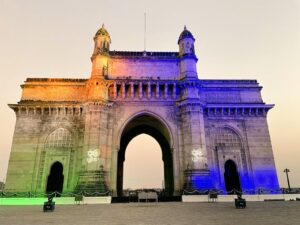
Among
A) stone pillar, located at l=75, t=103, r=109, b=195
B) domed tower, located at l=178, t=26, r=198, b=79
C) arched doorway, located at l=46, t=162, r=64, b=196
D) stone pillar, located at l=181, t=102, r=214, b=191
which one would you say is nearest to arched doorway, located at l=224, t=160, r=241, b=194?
stone pillar, located at l=181, t=102, r=214, b=191

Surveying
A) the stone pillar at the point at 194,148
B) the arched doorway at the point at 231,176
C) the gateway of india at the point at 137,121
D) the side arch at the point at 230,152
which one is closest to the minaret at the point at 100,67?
the gateway of india at the point at 137,121

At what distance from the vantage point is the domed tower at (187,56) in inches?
1074

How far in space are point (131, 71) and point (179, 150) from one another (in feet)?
35.1

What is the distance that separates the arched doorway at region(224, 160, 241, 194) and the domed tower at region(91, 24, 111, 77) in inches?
684

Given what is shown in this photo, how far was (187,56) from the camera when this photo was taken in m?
27.7

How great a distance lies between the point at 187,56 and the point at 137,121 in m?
9.92

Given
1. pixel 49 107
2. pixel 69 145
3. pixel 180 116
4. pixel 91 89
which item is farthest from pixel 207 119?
pixel 49 107

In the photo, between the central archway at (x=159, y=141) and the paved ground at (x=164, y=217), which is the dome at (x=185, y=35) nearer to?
the central archway at (x=159, y=141)

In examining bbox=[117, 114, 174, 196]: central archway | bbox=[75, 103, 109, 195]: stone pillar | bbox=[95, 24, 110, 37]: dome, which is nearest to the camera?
bbox=[75, 103, 109, 195]: stone pillar

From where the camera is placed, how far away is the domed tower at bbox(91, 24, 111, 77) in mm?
26591

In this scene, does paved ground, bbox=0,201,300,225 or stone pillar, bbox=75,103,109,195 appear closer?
paved ground, bbox=0,201,300,225

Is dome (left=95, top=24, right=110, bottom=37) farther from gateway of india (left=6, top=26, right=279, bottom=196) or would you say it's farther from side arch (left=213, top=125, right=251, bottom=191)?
side arch (left=213, top=125, right=251, bottom=191)

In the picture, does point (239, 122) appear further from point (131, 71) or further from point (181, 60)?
point (131, 71)

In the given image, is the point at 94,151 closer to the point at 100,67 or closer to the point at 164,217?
the point at 100,67
